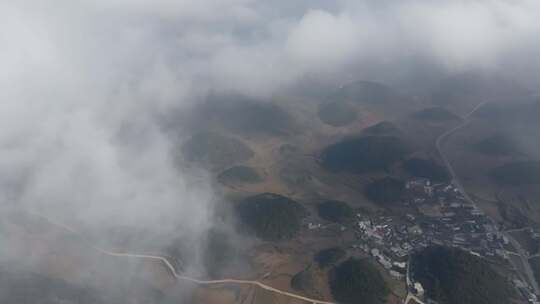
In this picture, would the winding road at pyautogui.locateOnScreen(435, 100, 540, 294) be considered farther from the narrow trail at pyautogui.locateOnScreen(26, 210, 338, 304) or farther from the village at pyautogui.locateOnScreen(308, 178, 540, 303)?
the narrow trail at pyautogui.locateOnScreen(26, 210, 338, 304)

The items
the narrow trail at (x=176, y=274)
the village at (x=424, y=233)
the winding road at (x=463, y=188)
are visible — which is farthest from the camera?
the village at (x=424, y=233)

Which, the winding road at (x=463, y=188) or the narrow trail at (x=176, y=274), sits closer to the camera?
the narrow trail at (x=176, y=274)

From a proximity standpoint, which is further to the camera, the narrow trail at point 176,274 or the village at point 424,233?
the village at point 424,233

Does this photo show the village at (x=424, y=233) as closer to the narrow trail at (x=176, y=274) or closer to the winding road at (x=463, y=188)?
the winding road at (x=463, y=188)

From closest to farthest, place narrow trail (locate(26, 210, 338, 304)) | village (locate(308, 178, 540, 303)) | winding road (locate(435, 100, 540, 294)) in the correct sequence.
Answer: narrow trail (locate(26, 210, 338, 304)) → winding road (locate(435, 100, 540, 294)) → village (locate(308, 178, 540, 303))

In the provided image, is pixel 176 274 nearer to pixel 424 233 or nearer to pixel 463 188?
pixel 424 233

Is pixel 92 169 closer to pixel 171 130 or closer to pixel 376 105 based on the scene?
pixel 171 130

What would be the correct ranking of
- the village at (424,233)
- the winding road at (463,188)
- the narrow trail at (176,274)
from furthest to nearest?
1. the village at (424,233)
2. the winding road at (463,188)
3. the narrow trail at (176,274)

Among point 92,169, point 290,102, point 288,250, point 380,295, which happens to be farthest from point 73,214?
point 290,102

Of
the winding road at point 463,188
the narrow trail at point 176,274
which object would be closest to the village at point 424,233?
the winding road at point 463,188

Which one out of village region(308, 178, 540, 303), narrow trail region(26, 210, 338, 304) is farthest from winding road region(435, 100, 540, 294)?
narrow trail region(26, 210, 338, 304)

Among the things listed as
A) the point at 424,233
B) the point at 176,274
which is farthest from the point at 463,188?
the point at 176,274

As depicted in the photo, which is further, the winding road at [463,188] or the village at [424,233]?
the village at [424,233]
